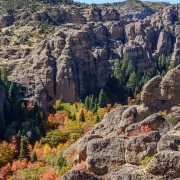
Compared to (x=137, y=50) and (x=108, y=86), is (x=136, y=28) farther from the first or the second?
(x=108, y=86)

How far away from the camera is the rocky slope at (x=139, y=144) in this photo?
21453 millimetres

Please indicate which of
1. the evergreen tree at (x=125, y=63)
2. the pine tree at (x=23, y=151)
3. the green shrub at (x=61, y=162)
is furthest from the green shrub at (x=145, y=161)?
the evergreen tree at (x=125, y=63)

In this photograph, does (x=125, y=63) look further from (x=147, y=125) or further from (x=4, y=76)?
(x=147, y=125)

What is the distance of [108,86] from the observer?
93.4m

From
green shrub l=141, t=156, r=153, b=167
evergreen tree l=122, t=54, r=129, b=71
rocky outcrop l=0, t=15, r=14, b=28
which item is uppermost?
rocky outcrop l=0, t=15, r=14, b=28

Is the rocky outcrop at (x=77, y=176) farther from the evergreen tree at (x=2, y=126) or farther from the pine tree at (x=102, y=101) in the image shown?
the pine tree at (x=102, y=101)

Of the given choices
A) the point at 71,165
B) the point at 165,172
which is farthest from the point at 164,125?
the point at 165,172

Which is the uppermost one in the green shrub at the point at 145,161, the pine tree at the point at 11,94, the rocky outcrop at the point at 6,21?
the rocky outcrop at the point at 6,21

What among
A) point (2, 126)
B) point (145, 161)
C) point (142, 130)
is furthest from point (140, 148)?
point (2, 126)

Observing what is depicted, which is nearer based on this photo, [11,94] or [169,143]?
[169,143]

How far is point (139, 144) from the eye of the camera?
2758 centimetres

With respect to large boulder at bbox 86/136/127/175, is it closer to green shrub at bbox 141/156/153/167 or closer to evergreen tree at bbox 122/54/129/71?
green shrub at bbox 141/156/153/167

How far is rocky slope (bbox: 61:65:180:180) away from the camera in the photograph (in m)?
21.5

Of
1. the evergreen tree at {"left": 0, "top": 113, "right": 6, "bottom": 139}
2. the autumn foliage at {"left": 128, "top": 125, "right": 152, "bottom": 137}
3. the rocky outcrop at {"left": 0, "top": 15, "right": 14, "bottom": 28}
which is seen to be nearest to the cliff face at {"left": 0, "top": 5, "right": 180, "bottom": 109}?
the rocky outcrop at {"left": 0, "top": 15, "right": 14, "bottom": 28}
